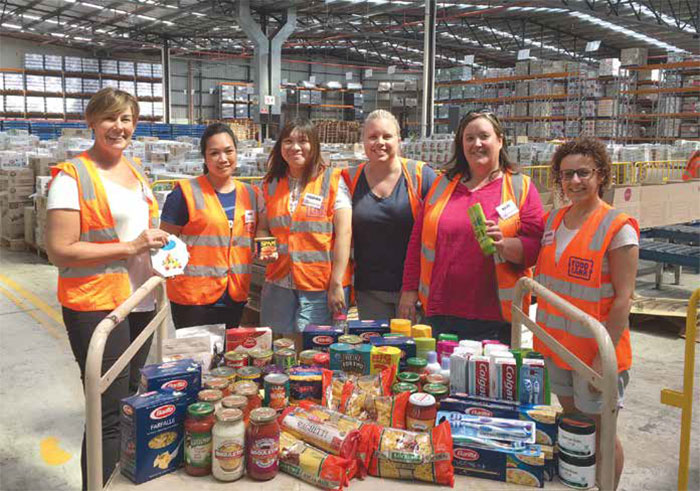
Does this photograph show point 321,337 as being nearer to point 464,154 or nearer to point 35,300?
point 464,154

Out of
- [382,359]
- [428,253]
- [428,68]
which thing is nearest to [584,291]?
[428,253]

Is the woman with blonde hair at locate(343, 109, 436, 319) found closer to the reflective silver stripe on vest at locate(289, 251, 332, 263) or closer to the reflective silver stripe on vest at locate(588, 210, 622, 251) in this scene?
the reflective silver stripe on vest at locate(289, 251, 332, 263)

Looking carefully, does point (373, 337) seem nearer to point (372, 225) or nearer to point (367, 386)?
point (367, 386)

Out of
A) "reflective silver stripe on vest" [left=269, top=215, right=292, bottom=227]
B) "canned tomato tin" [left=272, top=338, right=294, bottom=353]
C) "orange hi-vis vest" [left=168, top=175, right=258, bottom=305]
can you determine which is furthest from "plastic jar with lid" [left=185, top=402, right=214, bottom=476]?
"reflective silver stripe on vest" [left=269, top=215, right=292, bottom=227]

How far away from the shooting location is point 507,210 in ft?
9.46

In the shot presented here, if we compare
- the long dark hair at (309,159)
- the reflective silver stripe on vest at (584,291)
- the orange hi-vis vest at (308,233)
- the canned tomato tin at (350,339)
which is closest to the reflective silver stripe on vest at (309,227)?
the orange hi-vis vest at (308,233)

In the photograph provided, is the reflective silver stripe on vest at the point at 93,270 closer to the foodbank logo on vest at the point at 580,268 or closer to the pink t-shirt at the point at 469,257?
the pink t-shirt at the point at 469,257

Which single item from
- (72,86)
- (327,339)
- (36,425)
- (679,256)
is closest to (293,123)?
(327,339)

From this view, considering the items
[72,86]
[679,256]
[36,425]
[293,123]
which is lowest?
[36,425]

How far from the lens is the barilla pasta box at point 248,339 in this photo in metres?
2.49

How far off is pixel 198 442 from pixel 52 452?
8.28 feet

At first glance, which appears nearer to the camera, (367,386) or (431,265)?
(367,386)

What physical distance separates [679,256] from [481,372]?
20.0 feet

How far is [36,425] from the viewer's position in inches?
164
